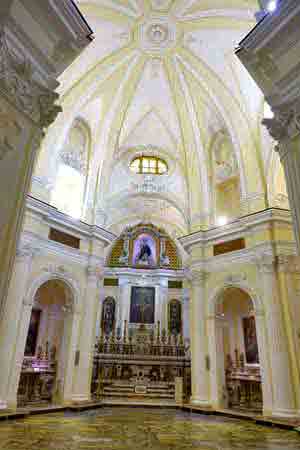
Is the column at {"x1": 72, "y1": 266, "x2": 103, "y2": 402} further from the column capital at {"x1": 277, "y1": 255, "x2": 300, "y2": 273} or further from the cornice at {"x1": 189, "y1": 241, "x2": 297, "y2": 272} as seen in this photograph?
the column capital at {"x1": 277, "y1": 255, "x2": 300, "y2": 273}

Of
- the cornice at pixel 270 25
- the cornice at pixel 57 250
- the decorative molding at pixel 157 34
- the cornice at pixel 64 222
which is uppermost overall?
the decorative molding at pixel 157 34

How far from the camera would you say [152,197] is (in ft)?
63.5

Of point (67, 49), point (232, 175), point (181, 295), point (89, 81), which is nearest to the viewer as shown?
point (67, 49)

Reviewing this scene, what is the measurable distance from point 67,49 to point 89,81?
8064 millimetres

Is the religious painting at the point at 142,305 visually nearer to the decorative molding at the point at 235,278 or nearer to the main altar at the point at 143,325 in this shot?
the main altar at the point at 143,325

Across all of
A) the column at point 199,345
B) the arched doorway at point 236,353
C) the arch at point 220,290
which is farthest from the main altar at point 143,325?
the arch at point 220,290

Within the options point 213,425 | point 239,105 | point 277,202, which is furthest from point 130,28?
point 213,425

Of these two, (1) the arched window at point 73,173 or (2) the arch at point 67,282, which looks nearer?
(2) the arch at point 67,282

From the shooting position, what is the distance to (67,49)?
6492 millimetres

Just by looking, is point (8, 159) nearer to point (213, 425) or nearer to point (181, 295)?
point (213, 425)

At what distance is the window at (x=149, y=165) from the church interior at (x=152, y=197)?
0.08m

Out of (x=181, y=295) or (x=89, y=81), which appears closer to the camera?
(x=89, y=81)

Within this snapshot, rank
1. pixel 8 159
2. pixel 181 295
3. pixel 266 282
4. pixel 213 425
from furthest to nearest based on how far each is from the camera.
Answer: pixel 181 295 → pixel 266 282 → pixel 213 425 → pixel 8 159

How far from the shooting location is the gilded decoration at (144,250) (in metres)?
25.1
